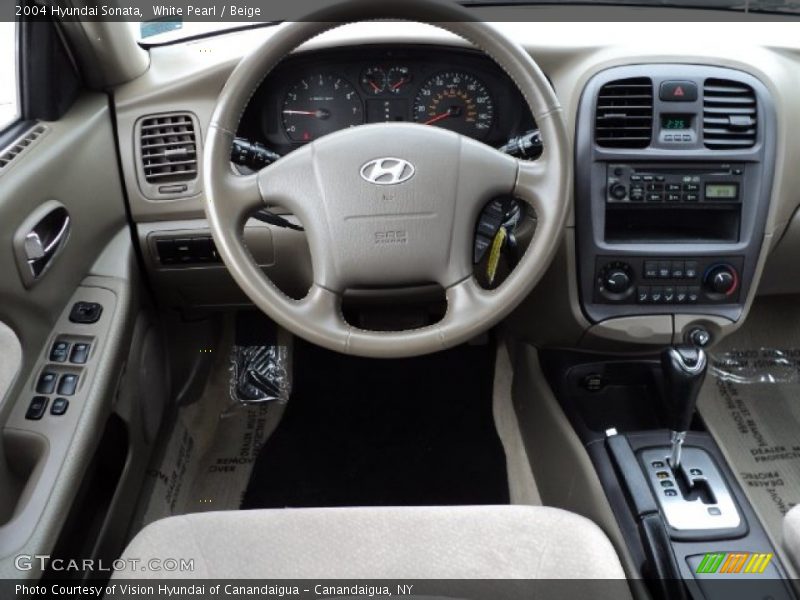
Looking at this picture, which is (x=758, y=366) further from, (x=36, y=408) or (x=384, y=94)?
(x=36, y=408)

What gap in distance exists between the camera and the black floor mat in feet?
6.64

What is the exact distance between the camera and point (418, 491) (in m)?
2.03

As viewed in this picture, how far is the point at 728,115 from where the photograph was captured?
158 centimetres

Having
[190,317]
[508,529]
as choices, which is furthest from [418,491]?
[508,529]

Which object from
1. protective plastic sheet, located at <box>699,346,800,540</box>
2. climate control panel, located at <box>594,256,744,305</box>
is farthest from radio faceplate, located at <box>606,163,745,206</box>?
protective plastic sheet, located at <box>699,346,800,540</box>

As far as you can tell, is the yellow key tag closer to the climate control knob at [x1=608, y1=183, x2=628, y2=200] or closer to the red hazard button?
the climate control knob at [x1=608, y1=183, x2=628, y2=200]

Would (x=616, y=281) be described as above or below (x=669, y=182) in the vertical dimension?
below

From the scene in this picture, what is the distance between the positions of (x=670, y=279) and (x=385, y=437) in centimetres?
93

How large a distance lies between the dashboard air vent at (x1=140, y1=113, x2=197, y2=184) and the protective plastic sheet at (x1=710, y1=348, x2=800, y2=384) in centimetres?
164

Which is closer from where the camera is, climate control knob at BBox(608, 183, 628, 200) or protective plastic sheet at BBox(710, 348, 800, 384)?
climate control knob at BBox(608, 183, 628, 200)

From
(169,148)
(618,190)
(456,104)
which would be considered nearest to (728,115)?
(618,190)

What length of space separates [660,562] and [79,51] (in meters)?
1.45

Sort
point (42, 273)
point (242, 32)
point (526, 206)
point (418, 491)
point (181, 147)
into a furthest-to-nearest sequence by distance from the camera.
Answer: point (418, 491)
point (242, 32)
point (181, 147)
point (526, 206)
point (42, 273)

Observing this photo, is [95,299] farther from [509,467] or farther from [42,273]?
[509,467]
